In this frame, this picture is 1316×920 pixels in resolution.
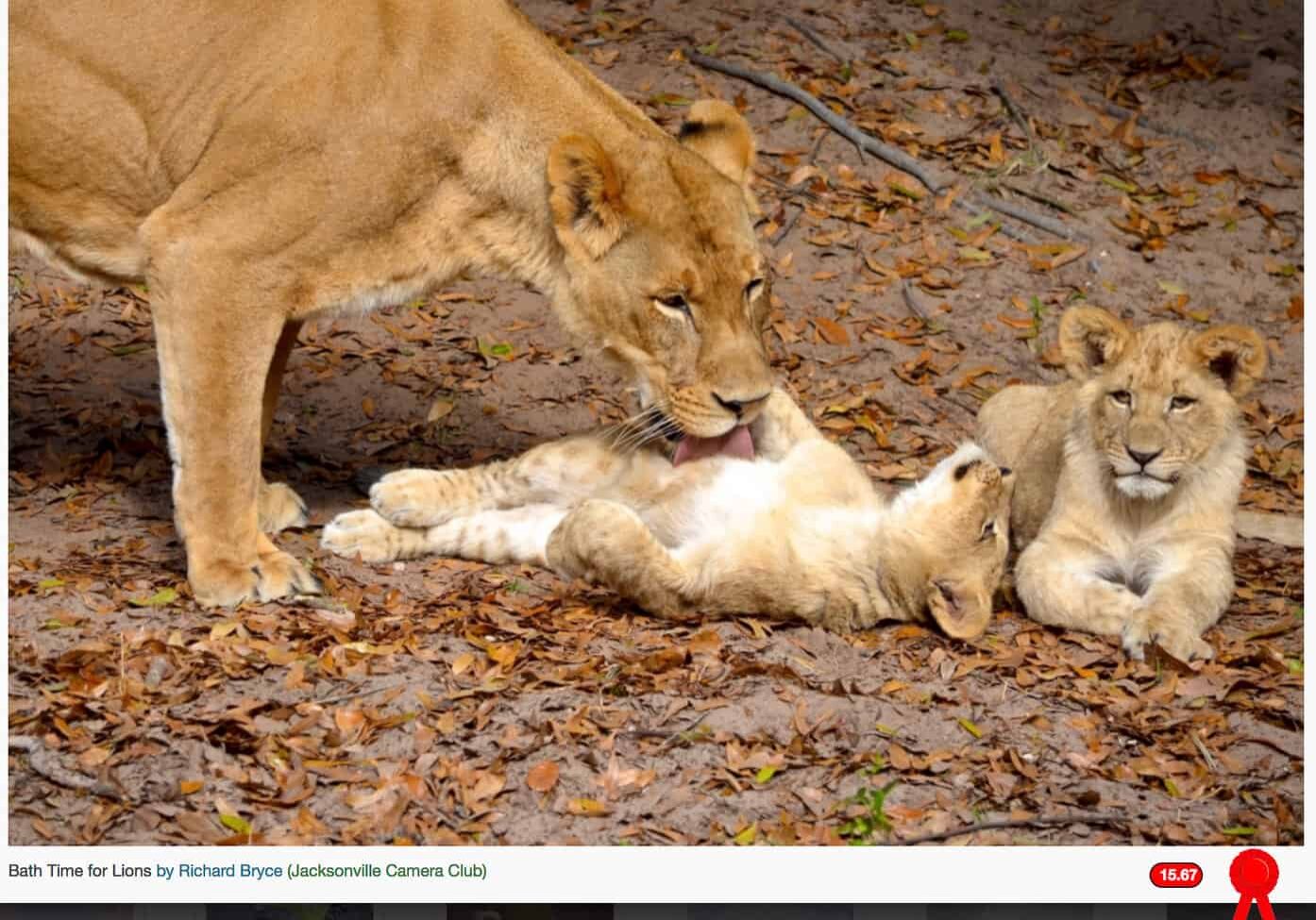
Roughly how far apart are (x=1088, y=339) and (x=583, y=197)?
1898 millimetres

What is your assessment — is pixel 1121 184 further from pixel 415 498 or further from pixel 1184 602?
pixel 415 498

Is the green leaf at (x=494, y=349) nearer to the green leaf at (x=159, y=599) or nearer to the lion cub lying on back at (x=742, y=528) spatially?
the lion cub lying on back at (x=742, y=528)

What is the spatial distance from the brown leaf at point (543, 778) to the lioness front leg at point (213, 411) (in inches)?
60.5

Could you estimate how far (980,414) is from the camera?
734 centimetres

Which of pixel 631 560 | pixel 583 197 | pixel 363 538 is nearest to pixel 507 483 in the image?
pixel 363 538

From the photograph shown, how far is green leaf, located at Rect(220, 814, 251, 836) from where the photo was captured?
4516 millimetres

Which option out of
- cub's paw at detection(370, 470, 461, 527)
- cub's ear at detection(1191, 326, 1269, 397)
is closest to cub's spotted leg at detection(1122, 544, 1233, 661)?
cub's ear at detection(1191, 326, 1269, 397)

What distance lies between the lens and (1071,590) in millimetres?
5949

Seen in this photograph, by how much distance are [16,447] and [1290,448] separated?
18.9 ft

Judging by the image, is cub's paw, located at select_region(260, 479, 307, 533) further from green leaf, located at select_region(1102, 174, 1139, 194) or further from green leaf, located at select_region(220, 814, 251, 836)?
green leaf, located at select_region(1102, 174, 1139, 194)

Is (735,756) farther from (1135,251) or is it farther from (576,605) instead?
(1135,251)

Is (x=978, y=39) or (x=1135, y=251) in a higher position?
(x=978, y=39)

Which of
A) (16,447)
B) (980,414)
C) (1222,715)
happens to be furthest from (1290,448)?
(16,447)

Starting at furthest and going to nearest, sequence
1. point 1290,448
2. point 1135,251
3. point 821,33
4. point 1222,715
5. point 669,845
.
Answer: point 821,33
point 1135,251
point 1290,448
point 1222,715
point 669,845
